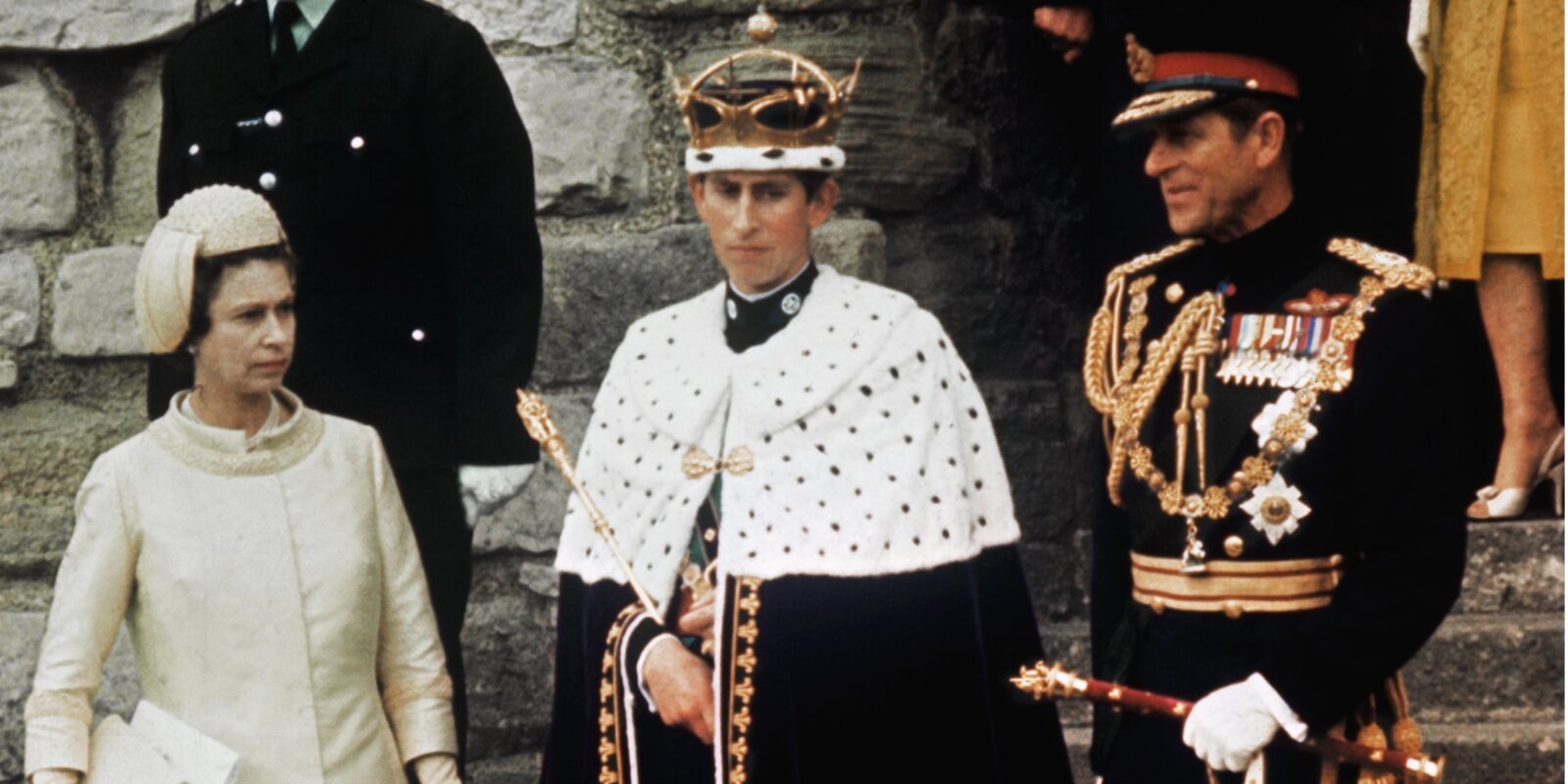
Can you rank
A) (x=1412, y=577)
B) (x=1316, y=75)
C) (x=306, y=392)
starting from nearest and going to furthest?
(x=1412, y=577) < (x=1316, y=75) < (x=306, y=392)

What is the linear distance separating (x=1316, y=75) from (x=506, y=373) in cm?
134

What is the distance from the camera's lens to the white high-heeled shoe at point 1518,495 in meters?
5.75

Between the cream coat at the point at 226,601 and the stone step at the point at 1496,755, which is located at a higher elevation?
the cream coat at the point at 226,601

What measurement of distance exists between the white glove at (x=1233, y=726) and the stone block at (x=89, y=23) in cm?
233

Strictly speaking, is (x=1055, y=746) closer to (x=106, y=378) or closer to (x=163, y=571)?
(x=163, y=571)

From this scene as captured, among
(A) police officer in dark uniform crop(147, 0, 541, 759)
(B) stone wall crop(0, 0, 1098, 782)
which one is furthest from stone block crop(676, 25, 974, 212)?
(A) police officer in dark uniform crop(147, 0, 541, 759)

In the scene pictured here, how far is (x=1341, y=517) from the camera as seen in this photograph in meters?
4.01

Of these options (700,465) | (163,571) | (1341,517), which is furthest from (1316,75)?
(163,571)

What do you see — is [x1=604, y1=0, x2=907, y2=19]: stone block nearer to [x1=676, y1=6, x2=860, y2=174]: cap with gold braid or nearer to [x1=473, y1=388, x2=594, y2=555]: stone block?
[x1=473, y1=388, x2=594, y2=555]: stone block

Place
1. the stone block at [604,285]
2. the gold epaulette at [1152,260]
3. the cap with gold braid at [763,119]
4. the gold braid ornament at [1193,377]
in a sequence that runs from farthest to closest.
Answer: the stone block at [604,285], the gold epaulette at [1152,260], the cap with gold braid at [763,119], the gold braid ornament at [1193,377]

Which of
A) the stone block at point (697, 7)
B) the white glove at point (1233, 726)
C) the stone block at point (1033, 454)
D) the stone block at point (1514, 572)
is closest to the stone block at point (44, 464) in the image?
the stone block at point (697, 7)

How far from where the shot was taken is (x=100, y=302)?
5.23 metres

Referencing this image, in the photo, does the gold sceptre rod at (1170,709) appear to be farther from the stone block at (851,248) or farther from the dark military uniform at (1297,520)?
the stone block at (851,248)

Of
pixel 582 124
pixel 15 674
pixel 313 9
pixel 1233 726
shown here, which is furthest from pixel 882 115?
pixel 15 674
